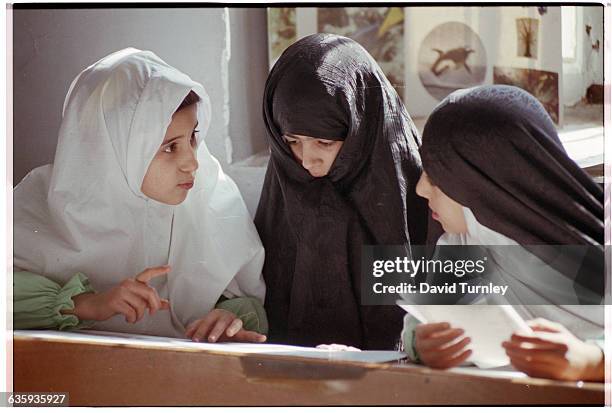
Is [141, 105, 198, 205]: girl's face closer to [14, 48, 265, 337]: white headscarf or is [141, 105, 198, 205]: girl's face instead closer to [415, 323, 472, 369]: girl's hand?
[14, 48, 265, 337]: white headscarf

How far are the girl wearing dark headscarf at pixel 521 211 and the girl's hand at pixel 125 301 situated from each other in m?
0.33

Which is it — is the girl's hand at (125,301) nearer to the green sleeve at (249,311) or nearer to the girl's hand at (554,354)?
the green sleeve at (249,311)

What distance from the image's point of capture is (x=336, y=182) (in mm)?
1241

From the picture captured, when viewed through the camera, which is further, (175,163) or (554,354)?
(175,163)

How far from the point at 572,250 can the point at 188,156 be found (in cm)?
48

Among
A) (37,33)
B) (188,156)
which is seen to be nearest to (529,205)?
(188,156)

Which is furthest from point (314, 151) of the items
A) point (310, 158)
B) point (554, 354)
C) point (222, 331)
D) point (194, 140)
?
point (554, 354)

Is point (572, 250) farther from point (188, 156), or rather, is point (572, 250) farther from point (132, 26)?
point (132, 26)

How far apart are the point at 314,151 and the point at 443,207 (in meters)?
0.17

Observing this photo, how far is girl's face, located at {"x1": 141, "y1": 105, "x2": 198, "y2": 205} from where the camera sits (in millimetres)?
1239

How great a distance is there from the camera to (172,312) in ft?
4.17

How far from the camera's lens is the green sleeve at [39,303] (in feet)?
4.07

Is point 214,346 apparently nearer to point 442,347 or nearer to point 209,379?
point 209,379

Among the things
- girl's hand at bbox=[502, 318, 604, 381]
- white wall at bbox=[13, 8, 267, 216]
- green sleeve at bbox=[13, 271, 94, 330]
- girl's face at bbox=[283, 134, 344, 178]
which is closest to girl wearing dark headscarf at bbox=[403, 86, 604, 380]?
girl's hand at bbox=[502, 318, 604, 381]
